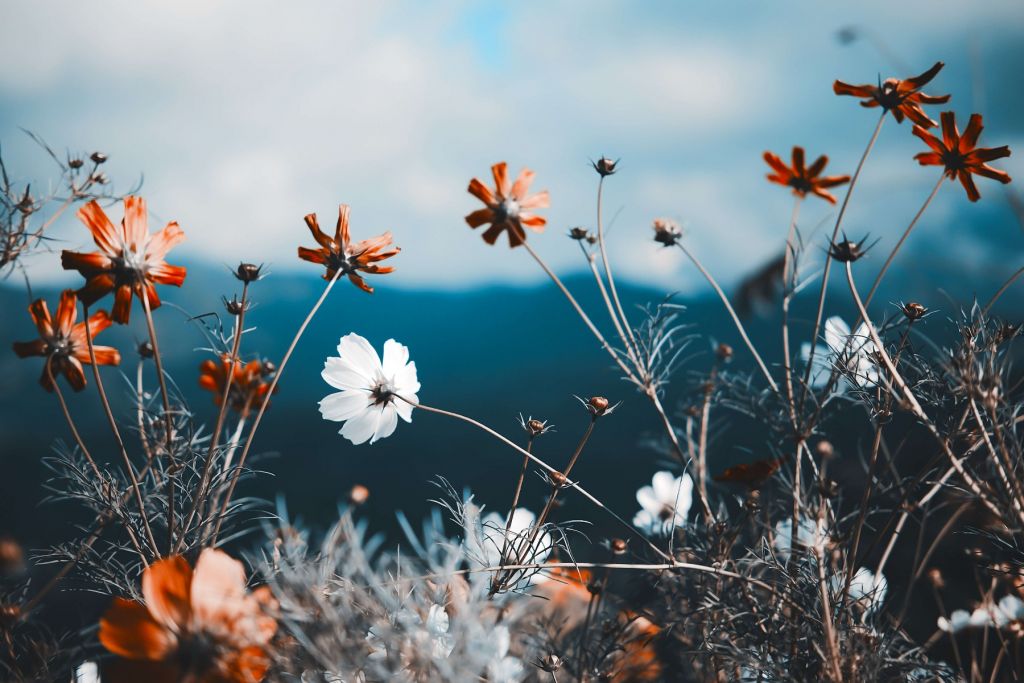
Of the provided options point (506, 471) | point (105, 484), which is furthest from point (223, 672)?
point (506, 471)

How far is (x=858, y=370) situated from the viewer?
0.48 metres

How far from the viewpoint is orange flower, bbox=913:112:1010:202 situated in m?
0.48

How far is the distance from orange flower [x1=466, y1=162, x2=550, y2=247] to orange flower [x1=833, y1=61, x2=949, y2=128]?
0.78 ft

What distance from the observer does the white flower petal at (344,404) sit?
45 cm

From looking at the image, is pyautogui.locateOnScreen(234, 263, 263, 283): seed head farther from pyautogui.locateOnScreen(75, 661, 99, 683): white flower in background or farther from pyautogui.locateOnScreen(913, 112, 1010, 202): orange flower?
pyautogui.locateOnScreen(913, 112, 1010, 202): orange flower

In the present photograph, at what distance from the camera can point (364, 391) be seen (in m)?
0.47

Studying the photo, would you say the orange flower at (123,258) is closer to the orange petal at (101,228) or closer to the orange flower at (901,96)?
the orange petal at (101,228)

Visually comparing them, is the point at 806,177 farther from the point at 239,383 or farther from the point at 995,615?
the point at 239,383

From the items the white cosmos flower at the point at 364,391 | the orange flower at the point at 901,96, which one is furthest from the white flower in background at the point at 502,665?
the orange flower at the point at 901,96

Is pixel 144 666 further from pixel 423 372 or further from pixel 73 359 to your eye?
pixel 423 372

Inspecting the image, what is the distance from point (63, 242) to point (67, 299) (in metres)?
0.14

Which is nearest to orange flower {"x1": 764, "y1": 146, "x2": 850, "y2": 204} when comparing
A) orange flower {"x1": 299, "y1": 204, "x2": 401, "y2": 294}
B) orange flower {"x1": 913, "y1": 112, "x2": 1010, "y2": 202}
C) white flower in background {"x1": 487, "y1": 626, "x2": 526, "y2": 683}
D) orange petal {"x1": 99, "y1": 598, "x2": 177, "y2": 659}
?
orange flower {"x1": 913, "y1": 112, "x2": 1010, "y2": 202}

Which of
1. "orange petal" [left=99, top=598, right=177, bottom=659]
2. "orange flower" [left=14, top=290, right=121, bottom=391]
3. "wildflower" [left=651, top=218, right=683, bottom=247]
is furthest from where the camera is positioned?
"wildflower" [left=651, top=218, right=683, bottom=247]

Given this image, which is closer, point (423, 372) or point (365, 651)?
point (365, 651)
